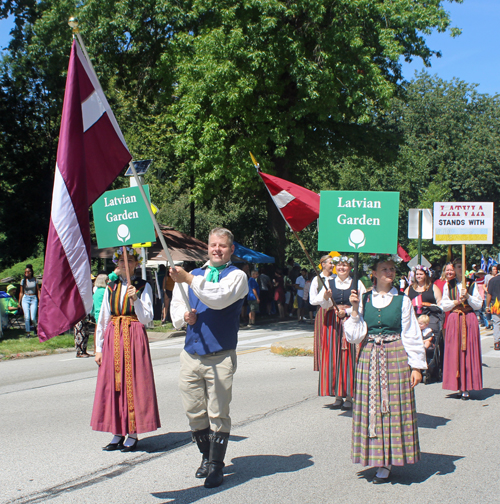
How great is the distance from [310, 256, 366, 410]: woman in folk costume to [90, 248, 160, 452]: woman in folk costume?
249 cm

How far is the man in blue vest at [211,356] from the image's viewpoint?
15.6 ft

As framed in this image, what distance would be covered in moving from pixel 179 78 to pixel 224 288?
15965mm

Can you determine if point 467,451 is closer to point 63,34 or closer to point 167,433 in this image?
point 167,433

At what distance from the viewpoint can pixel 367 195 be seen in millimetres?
5871

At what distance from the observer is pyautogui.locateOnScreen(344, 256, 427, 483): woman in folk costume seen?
16.0 feet

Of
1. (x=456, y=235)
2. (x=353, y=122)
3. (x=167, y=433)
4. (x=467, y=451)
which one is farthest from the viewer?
(x=353, y=122)

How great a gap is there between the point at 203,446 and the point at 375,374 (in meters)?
1.51

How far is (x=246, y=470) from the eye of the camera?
5.20 m

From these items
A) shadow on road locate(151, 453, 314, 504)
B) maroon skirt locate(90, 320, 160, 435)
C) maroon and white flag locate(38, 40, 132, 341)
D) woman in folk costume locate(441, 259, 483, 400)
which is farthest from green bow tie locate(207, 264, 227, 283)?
woman in folk costume locate(441, 259, 483, 400)

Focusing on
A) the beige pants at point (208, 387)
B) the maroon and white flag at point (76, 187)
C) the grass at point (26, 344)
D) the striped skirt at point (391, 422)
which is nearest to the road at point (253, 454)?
the striped skirt at point (391, 422)

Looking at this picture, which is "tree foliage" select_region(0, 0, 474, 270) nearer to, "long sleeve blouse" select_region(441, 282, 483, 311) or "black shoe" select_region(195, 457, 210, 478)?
"long sleeve blouse" select_region(441, 282, 483, 311)

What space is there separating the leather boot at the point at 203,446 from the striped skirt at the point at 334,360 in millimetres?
2854

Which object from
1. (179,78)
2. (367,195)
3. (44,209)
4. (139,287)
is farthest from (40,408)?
(44,209)

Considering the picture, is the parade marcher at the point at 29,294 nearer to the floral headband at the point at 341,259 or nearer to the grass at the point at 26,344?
the grass at the point at 26,344
